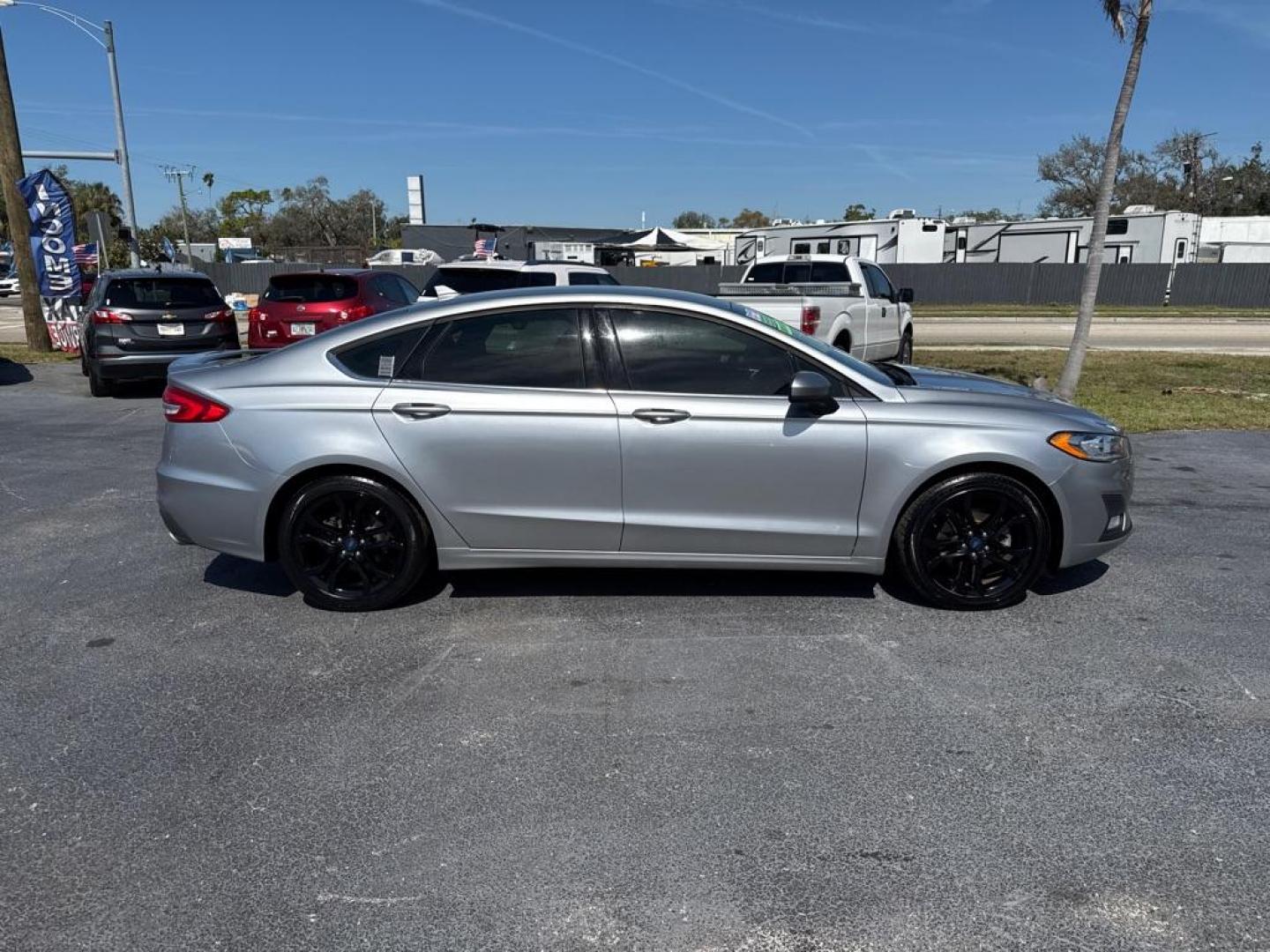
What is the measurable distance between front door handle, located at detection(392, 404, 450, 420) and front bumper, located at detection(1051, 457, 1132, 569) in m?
3.02

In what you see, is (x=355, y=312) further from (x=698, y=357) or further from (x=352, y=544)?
(x=698, y=357)

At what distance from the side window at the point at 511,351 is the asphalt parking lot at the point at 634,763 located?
1.19 metres

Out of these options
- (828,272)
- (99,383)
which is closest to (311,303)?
(99,383)

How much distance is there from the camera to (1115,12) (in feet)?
31.1

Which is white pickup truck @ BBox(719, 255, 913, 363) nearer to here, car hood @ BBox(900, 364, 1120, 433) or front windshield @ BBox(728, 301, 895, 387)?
car hood @ BBox(900, 364, 1120, 433)

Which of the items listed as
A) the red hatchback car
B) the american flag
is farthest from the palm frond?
the american flag

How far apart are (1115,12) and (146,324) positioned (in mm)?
11633

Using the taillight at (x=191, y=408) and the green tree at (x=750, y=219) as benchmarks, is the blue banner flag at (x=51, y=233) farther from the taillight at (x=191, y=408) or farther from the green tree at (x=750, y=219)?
the green tree at (x=750, y=219)

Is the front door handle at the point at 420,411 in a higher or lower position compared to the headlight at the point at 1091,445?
higher

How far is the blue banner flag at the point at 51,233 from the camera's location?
54.1 feet

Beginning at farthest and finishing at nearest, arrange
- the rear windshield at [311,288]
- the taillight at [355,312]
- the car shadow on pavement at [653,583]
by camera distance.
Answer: the rear windshield at [311,288] < the taillight at [355,312] < the car shadow on pavement at [653,583]

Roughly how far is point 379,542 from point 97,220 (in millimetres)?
18785

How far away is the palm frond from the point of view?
9430mm

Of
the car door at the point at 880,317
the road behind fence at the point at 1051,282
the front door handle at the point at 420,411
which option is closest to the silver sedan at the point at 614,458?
the front door handle at the point at 420,411
